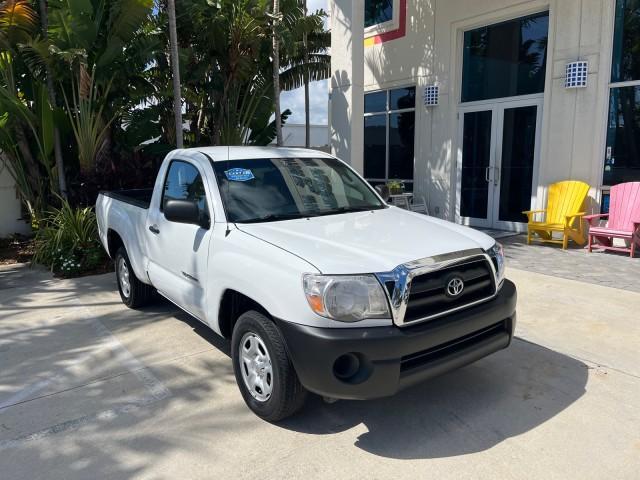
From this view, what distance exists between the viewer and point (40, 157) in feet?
30.1

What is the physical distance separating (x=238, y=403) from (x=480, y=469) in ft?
5.51

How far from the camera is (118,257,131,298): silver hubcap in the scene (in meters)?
5.69

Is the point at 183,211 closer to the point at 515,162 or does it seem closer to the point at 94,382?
the point at 94,382

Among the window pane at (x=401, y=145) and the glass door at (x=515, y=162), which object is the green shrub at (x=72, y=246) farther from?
the glass door at (x=515, y=162)

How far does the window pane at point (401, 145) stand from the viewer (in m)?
12.3

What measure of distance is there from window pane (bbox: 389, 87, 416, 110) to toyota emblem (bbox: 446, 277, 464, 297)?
967cm

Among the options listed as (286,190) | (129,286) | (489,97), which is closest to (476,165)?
(489,97)

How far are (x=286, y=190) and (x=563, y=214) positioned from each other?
260 inches

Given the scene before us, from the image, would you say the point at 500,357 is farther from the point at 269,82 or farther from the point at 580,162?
the point at 269,82

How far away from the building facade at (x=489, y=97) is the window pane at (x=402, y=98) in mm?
25

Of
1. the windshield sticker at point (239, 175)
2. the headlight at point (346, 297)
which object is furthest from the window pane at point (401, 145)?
the headlight at point (346, 297)

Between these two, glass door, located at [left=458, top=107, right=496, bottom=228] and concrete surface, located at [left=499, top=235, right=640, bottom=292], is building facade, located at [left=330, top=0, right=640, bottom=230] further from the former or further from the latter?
concrete surface, located at [left=499, top=235, right=640, bottom=292]

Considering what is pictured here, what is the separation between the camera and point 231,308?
3609 millimetres

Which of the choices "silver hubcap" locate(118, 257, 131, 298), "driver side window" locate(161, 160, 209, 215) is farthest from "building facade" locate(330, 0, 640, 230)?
"driver side window" locate(161, 160, 209, 215)
